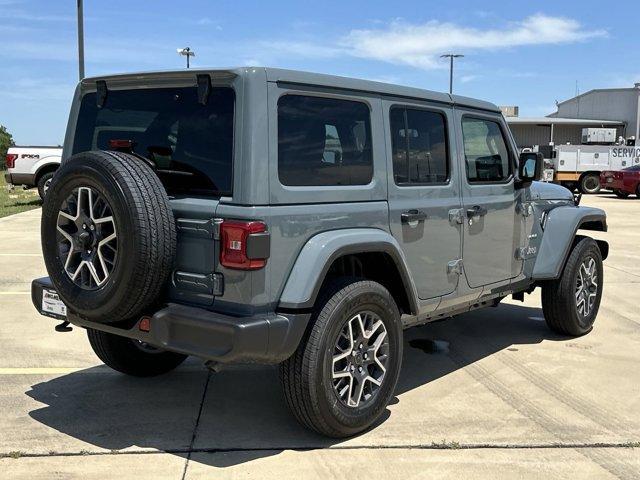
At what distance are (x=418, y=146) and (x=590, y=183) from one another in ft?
78.4

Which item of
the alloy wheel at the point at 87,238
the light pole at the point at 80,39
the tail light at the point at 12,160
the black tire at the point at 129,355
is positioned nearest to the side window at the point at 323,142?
the alloy wheel at the point at 87,238

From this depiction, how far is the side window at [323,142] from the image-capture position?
3441 millimetres

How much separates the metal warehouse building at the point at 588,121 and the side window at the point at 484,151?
42582 mm

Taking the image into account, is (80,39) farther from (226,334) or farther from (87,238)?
(226,334)

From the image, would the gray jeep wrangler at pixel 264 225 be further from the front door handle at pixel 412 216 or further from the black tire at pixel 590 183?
the black tire at pixel 590 183

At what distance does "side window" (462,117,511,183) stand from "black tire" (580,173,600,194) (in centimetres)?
2255

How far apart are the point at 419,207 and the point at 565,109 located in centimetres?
5555

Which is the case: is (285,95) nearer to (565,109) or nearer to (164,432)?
(164,432)

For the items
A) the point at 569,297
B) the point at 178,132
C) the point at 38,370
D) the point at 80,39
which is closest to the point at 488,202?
the point at 569,297

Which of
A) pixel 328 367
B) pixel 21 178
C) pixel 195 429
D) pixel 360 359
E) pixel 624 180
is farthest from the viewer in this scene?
pixel 624 180

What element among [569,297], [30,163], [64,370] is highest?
[30,163]

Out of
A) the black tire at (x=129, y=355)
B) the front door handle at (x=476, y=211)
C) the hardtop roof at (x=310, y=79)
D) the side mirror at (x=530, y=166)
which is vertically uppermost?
the hardtop roof at (x=310, y=79)

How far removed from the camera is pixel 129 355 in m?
4.66

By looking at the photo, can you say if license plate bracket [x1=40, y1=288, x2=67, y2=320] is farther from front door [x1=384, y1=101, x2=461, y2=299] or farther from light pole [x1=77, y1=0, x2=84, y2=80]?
light pole [x1=77, y1=0, x2=84, y2=80]
